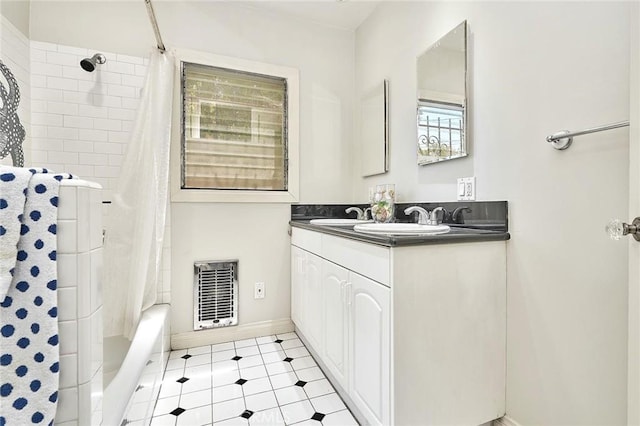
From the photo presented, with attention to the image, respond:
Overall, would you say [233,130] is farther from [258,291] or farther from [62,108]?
[258,291]

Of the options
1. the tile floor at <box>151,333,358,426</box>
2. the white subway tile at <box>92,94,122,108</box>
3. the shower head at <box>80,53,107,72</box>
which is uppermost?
the shower head at <box>80,53,107,72</box>

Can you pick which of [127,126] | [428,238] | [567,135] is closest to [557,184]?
[567,135]

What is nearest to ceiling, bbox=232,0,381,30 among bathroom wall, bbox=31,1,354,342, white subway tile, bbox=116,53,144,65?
bathroom wall, bbox=31,1,354,342

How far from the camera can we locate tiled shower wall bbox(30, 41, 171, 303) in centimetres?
188

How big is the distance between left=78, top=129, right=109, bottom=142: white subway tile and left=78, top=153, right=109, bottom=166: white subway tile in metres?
0.10

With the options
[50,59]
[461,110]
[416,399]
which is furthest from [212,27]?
[416,399]

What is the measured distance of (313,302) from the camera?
73.9 inches

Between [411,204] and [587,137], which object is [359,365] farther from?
[587,137]

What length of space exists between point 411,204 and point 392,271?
90 centimetres

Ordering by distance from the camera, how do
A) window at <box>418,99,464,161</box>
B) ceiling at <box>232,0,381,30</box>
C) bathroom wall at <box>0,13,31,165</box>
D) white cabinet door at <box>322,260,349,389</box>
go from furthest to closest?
1. ceiling at <box>232,0,381,30</box>
2. bathroom wall at <box>0,13,31,165</box>
3. window at <box>418,99,464,161</box>
4. white cabinet door at <box>322,260,349,389</box>

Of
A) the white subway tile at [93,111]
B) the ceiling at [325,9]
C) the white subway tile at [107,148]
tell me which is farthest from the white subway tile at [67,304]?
the ceiling at [325,9]

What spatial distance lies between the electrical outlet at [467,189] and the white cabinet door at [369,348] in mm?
693

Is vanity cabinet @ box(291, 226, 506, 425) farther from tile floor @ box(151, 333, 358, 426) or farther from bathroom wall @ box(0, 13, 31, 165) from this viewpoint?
bathroom wall @ box(0, 13, 31, 165)

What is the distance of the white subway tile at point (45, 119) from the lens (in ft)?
6.11
